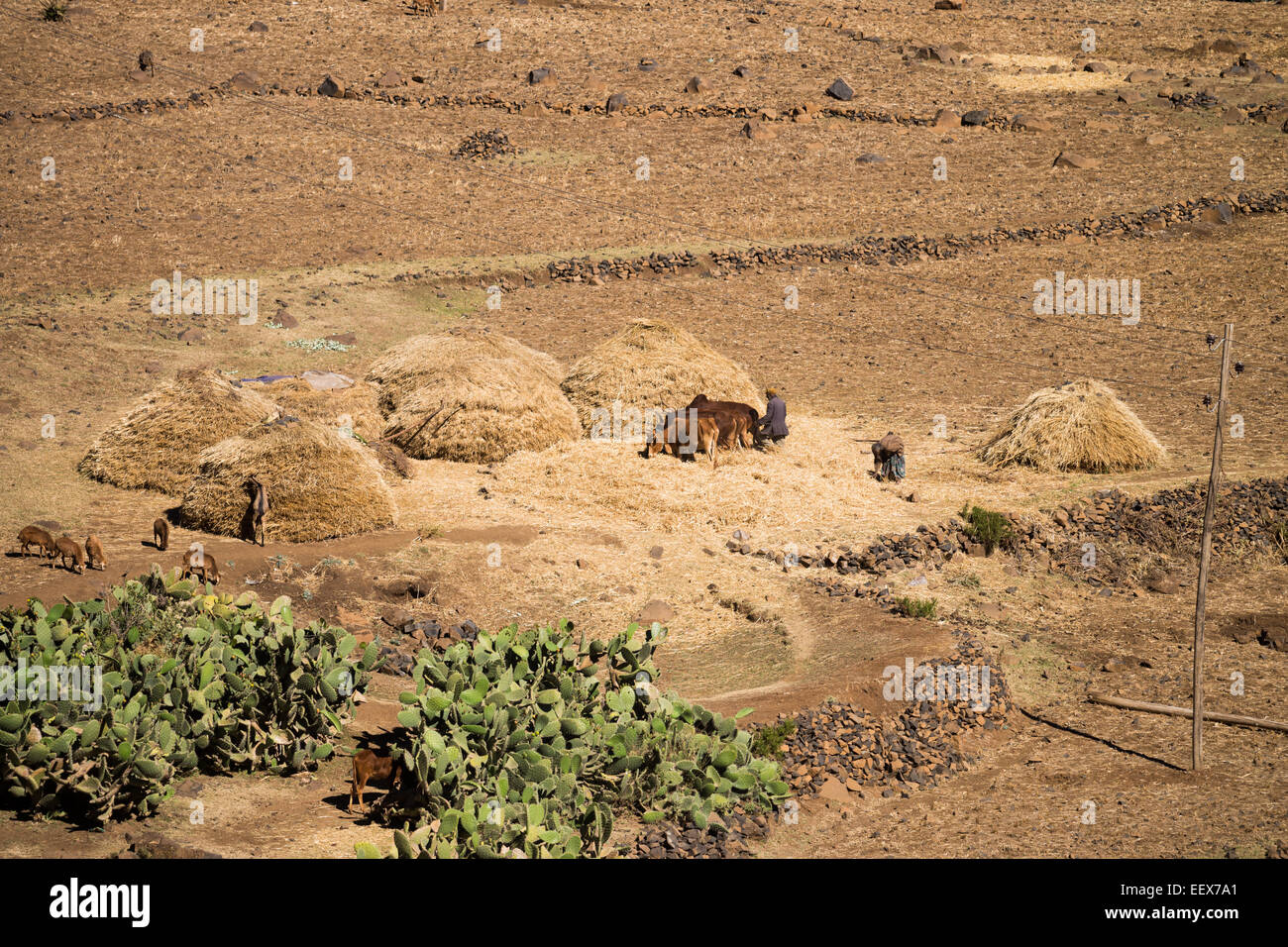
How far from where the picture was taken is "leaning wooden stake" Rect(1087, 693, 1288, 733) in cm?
1089

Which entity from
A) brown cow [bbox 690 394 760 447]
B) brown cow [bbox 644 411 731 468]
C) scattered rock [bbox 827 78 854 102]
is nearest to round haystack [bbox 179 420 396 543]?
brown cow [bbox 644 411 731 468]

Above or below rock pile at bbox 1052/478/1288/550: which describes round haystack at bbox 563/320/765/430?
above

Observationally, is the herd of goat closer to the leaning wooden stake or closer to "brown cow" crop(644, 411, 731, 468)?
"brown cow" crop(644, 411, 731, 468)

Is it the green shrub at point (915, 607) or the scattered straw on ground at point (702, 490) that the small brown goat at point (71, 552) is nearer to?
the scattered straw on ground at point (702, 490)

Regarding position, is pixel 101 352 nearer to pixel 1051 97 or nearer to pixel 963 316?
pixel 963 316

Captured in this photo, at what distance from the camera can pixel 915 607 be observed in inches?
523

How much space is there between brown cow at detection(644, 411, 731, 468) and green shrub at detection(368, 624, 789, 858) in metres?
6.47

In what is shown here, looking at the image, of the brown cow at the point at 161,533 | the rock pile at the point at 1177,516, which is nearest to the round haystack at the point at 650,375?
the rock pile at the point at 1177,516

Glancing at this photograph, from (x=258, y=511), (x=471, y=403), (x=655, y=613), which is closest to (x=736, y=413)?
(x=471, y=403)

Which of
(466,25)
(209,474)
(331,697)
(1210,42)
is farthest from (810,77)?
(331,697)

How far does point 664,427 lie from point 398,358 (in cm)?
461

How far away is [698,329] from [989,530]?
9.48m

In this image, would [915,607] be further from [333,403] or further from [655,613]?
[333,403]

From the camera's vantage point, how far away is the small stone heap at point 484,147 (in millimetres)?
30438
